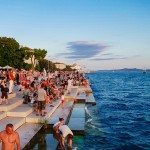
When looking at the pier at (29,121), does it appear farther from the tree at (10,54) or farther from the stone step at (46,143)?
the tree at (10,54)

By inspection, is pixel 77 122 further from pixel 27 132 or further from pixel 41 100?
pixel 27 132

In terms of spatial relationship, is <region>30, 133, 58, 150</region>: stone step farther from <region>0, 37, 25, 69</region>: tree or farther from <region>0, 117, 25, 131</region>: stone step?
<region>0, 37, 25, 69</region>: tree

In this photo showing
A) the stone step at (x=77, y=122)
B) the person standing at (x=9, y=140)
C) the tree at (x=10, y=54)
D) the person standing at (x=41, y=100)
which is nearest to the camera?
the person standing at (x=9, y=140)

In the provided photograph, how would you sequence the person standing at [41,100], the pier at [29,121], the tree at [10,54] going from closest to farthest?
the pier at [29,121]
the person standing at [41,100]
the tree at [10,54]

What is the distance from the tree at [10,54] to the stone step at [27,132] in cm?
5458

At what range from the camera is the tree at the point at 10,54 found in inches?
2707

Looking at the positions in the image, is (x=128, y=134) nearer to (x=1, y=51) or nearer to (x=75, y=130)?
(x=75, y=130)

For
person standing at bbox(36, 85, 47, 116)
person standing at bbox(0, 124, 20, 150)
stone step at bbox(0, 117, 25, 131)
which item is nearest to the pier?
stone step at bbox(0, 117, 25, 131)

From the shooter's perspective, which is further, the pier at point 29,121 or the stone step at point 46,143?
the pier at point 29,121

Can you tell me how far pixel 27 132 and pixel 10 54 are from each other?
2230 inches

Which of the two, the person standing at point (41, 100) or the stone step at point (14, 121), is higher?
the person standing at point (41, 100)

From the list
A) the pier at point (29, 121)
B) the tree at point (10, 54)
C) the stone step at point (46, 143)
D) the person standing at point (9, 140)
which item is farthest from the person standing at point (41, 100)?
the tree at point (10, 54)

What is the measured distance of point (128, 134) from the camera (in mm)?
19531

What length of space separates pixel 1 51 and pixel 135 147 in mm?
55798
